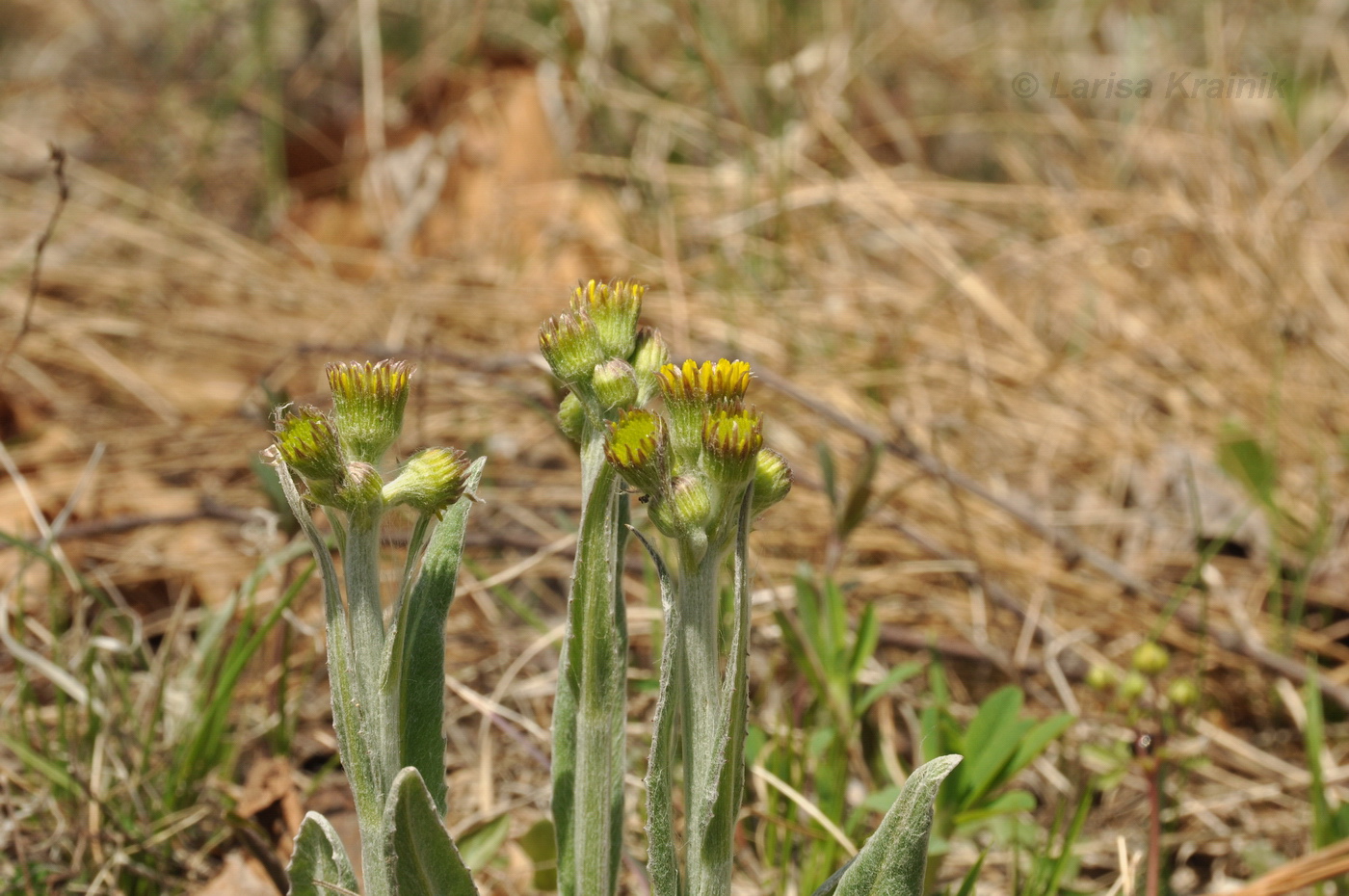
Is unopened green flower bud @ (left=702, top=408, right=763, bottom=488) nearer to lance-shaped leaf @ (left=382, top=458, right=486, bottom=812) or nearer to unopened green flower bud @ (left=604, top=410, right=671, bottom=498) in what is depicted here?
unopened green flower bud @ (left=604, top=410, right=671, bottom=498)

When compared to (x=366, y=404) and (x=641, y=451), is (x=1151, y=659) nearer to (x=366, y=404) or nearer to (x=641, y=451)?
(x=641, y=451)

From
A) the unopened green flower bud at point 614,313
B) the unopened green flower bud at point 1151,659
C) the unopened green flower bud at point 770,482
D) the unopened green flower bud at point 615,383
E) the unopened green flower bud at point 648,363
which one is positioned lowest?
the unopened green flower bud at point 1151,659

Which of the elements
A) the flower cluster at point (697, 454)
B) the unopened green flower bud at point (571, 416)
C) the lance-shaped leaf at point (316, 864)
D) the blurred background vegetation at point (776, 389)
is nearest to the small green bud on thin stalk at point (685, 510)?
the flower cluster at point (697, 454)

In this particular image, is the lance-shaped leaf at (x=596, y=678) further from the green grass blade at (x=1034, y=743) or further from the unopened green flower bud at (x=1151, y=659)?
the unopened green flower bud at (x=1151, y=659)

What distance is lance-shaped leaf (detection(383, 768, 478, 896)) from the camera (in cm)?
114

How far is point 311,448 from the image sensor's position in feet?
3.73

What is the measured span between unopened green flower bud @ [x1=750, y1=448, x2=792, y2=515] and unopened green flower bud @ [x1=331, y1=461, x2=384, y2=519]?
380 millimetres

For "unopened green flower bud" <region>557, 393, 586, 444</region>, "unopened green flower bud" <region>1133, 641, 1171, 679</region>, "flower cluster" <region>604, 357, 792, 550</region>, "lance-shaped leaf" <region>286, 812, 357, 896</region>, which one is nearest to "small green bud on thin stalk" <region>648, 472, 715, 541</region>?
"flower cluster" <region>604, 357, 792, 550</region>

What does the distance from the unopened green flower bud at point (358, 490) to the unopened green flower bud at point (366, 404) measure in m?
0.05

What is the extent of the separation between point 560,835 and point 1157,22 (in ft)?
18.5

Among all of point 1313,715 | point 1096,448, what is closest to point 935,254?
point 1096,448

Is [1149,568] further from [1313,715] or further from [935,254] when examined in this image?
[935,254]

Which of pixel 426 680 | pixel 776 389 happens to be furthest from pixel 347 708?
pixel 776 389

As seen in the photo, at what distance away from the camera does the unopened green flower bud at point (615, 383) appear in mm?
1218
